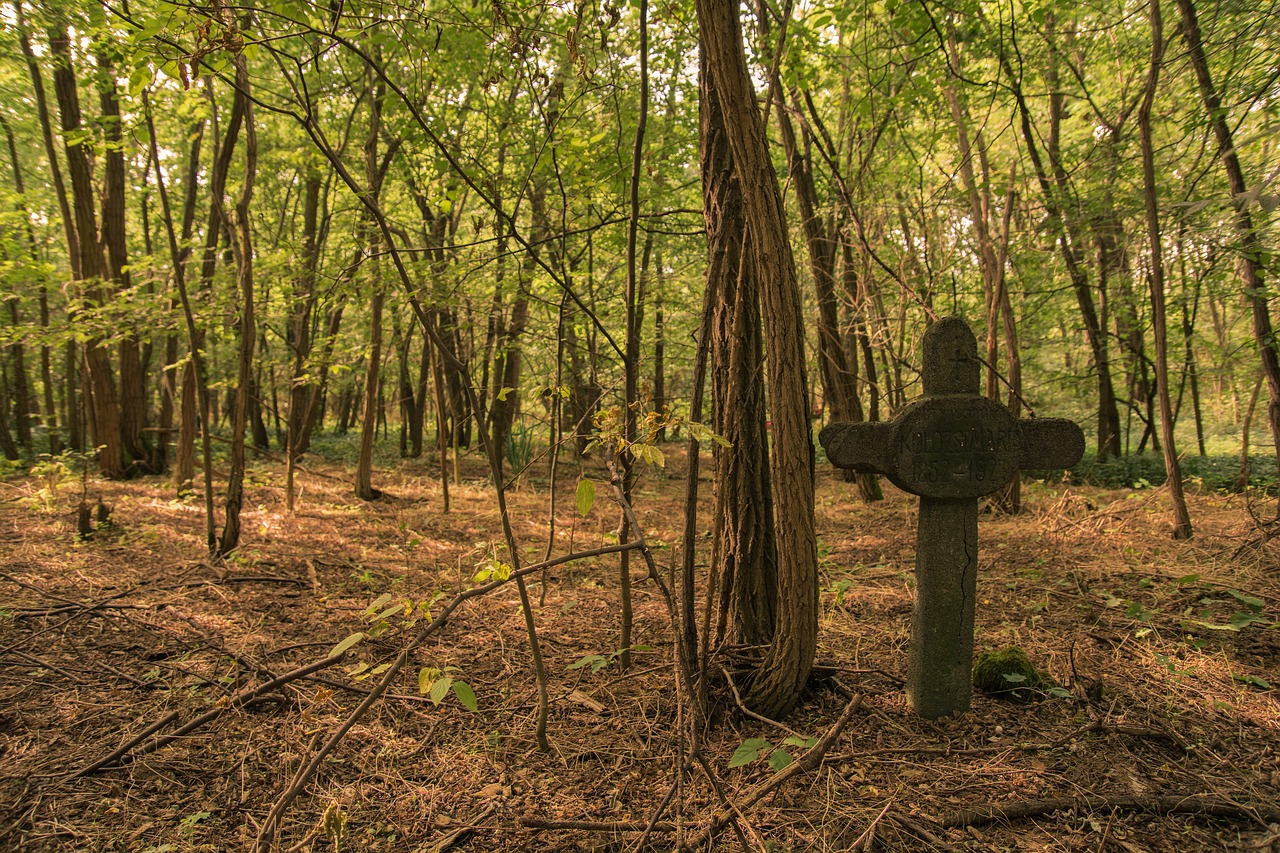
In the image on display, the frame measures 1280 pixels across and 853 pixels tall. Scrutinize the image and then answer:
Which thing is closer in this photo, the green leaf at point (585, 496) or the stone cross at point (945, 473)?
→ the green leaf at point (585, 496)

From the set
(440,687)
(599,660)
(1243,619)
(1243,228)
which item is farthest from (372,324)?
(1243,228)

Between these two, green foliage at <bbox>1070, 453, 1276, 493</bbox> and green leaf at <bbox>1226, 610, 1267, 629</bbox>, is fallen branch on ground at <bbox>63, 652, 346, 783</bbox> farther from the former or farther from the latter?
green foliage at <bbox>1070, 453, 1276, 493</bbox>

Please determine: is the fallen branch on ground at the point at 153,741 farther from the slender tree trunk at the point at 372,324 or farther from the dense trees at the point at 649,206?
the slender tree trunk at the point at 372,324

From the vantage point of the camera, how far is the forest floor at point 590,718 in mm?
2078

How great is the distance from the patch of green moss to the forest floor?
0.24 feet

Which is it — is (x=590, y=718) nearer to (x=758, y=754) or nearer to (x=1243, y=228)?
(x=758, y=754)

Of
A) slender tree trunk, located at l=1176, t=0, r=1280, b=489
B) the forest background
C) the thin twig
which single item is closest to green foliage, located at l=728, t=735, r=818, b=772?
the thin twig

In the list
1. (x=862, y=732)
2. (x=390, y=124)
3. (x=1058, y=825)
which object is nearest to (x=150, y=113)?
(x=390, y=124)

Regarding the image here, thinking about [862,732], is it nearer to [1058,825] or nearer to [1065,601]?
[1058,825]

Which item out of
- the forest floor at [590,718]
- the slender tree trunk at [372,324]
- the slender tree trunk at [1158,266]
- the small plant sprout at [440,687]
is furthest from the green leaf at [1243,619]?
the slender tree trunk at [372,324]

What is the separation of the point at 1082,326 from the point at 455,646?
32.9ft

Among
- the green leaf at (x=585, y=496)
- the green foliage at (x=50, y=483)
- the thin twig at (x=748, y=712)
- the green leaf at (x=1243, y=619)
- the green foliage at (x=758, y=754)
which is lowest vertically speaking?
the thin twig at (x=748, y=712)

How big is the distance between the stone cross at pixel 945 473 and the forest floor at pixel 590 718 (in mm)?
246

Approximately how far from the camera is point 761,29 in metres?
4.82
